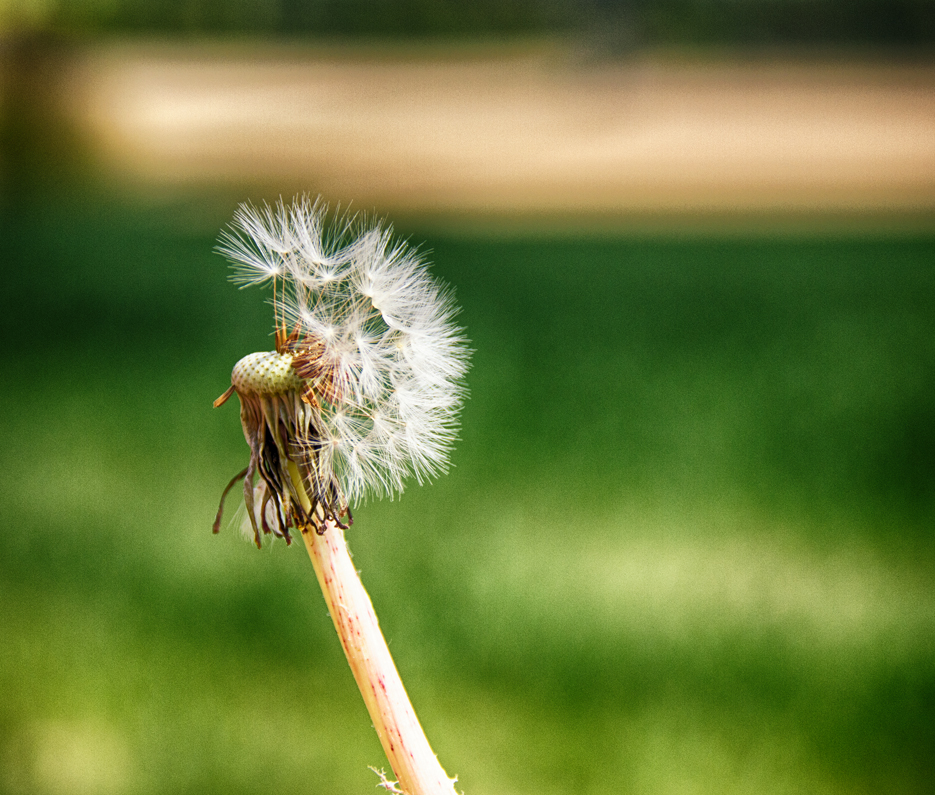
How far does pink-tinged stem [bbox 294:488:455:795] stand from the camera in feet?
1.45

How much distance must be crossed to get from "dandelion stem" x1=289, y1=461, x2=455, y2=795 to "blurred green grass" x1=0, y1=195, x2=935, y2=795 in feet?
6.08

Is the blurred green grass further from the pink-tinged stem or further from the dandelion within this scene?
the pink-tinged stem

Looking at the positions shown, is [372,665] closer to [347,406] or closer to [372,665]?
[372,665]

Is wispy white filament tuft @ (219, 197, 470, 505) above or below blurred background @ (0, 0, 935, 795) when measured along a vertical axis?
below

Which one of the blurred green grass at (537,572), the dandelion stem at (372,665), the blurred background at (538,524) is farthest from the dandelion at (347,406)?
the blurred green grass at (537,572)

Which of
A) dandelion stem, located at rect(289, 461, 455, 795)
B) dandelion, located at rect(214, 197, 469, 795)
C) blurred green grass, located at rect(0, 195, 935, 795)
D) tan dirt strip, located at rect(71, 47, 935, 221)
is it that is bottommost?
dandelion stem, located at rect(289, 461, 455, 795)

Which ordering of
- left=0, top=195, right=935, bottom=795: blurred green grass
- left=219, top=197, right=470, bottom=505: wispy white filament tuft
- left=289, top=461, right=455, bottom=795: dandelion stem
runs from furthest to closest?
1. left=0, top=195, right=935, bottom=795: blurred green grass
2. left=219, top=197, right=470, bottom=505: wispy white filament tuft
3. left=289, top=461, right=455, bottom=795: dandelion stem

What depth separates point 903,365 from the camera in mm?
4355

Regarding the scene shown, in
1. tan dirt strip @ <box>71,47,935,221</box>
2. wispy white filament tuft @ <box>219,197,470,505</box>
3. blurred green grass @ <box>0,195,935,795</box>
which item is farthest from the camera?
tan dirt strip @ <box>71,47,935,221</box>

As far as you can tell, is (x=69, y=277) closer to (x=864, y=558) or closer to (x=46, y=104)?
(x=864, y=558)

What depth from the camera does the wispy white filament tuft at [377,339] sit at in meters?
0.58

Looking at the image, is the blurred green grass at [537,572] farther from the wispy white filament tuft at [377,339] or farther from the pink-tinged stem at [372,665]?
the pink-tinged stem at [372,665]

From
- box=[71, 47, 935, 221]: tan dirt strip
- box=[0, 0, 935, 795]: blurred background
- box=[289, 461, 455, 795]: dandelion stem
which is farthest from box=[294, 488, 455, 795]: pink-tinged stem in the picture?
box=[71, 47, 935, 221]: tan dirt strip

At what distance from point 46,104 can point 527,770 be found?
10574mm
